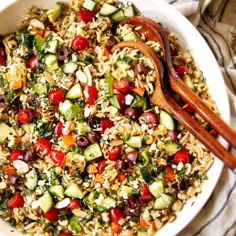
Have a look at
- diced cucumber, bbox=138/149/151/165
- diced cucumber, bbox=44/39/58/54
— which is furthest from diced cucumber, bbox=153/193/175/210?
diced cucumber, bbox=44/39/58/54

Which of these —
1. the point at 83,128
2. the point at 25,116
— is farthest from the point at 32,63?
the point at 83,128

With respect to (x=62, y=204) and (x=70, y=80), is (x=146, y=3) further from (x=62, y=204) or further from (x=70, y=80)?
(x=62, y=204)

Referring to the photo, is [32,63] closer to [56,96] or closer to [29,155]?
[56,96]

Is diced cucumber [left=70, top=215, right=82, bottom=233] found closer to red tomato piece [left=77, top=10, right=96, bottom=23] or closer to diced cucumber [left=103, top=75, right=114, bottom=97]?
diced cucumber [left=103, top=75, right=114, bottom=97]

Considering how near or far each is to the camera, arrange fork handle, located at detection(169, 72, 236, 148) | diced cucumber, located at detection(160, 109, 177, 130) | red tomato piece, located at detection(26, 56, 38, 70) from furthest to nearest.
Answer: red tomato piece, located at detection(26, 56, 38, 70) → diced cucumber, located at detection(160, 109, 177, 130) → fork handle, located at detection(169, 72, 236, 148)

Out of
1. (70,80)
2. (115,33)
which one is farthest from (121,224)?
(115,33)

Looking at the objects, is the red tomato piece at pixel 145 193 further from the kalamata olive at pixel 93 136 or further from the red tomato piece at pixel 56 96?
the red tomato piece at pixel 56 96
